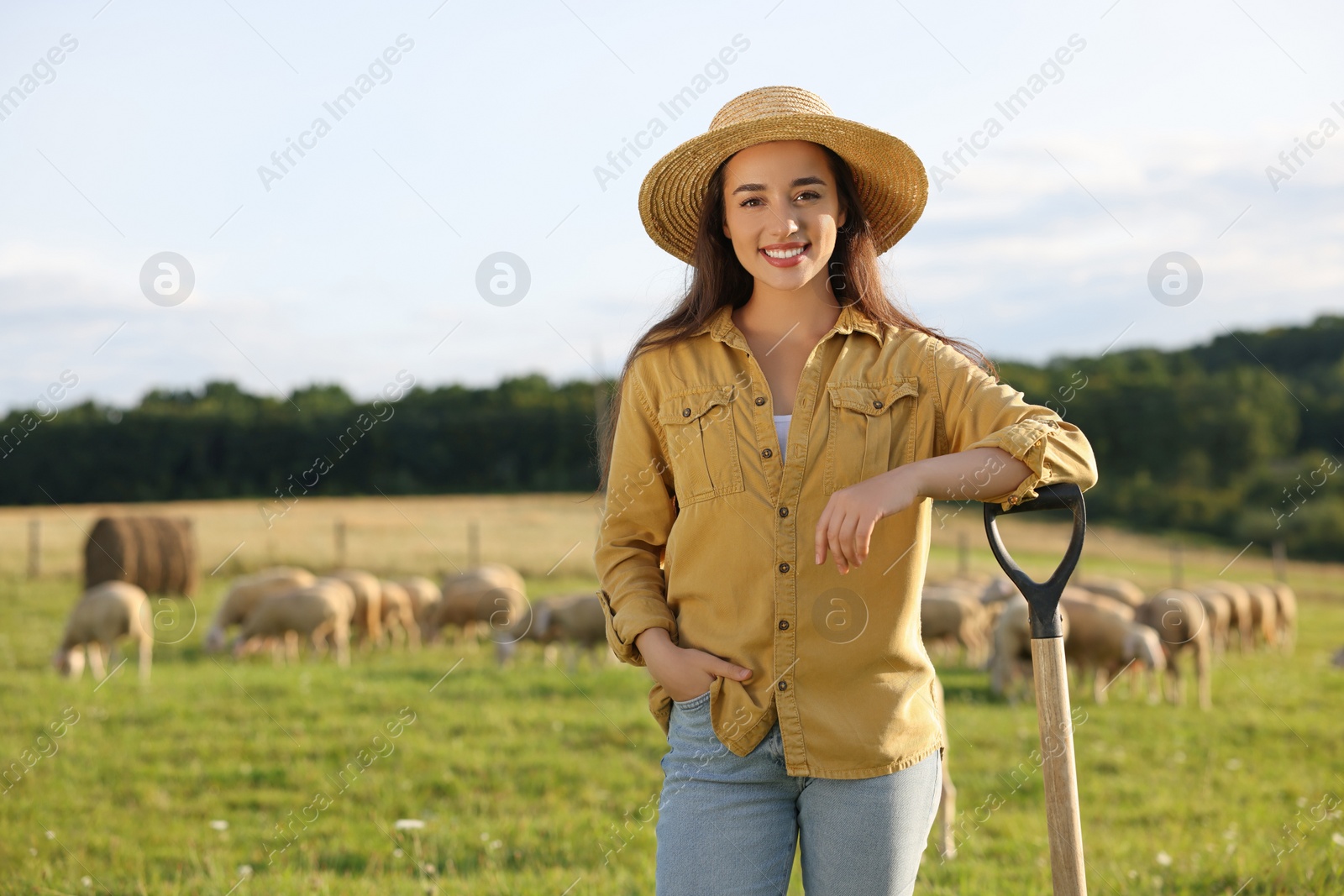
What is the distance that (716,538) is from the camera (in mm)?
2344

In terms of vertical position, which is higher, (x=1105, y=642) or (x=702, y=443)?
(x=702, y=443)

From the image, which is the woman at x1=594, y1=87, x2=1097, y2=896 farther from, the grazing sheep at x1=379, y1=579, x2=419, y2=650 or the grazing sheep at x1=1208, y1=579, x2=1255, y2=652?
the grazing sheep at x1=1208, y1=579, x2=1255, y2=652

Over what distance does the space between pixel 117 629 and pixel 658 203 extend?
1090 centimetres

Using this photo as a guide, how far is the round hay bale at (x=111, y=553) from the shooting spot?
1998 centimetres

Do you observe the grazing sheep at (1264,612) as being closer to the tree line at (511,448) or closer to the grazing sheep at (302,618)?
the grazing sheep at (302,618)

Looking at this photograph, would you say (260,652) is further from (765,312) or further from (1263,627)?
(1263,627)

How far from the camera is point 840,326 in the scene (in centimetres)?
245

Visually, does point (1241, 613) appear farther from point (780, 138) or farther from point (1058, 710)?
Result: point (780, 138)

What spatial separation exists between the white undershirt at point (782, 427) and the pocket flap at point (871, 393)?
109 mm

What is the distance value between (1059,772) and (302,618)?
1211cm

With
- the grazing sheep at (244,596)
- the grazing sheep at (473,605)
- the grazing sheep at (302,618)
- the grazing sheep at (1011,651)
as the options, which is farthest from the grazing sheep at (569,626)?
the grazing sheep at (1011,651)

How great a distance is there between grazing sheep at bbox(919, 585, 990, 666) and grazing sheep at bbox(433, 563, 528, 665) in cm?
492

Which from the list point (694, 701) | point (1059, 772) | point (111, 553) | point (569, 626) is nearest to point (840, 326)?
point (694, 701)

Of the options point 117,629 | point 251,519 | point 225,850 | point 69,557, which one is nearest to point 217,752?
point 225,850
